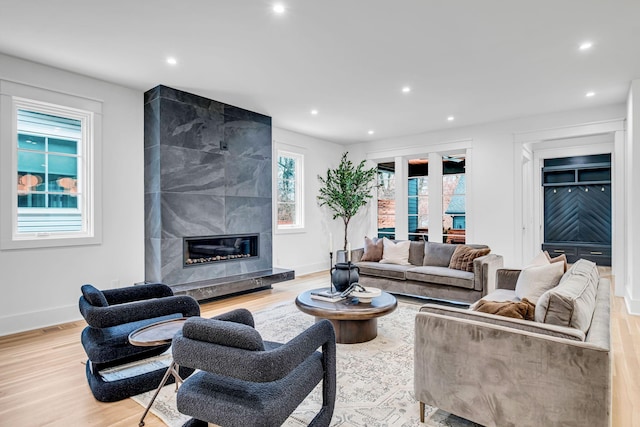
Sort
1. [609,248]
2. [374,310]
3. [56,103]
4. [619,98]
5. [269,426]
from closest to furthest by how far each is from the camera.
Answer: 1. [269,426]
2. [374,310]
3. [56,103]
4. [619,98]
5. [609,248]

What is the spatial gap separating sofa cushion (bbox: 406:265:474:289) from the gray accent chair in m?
3.15

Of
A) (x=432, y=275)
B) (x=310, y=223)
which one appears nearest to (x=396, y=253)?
(x=432, y=275)

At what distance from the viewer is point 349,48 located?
3.44 metres

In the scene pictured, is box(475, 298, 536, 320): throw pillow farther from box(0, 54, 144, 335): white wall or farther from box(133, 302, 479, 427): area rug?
box(0, 54, 144, 335): white wall

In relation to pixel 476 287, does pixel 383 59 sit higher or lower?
higher

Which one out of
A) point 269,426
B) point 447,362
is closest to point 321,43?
point 447,362

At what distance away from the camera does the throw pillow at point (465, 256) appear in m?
4.62

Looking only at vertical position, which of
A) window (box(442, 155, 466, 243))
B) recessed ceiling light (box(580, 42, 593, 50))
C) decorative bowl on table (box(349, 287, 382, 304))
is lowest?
decorative bowl on table (box(349, 287, 382, 304))

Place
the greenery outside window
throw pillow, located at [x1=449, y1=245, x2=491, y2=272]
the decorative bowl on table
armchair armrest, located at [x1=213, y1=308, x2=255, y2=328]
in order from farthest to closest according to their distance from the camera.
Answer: the greenery outside window
throw pillow, located at [x1=449, y1=245, x2=491, y2=272]
the decorative bowl on table
armchair armrest, located at [x1=213, y1=308, x2=255, y2=328]

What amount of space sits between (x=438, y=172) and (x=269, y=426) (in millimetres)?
6160

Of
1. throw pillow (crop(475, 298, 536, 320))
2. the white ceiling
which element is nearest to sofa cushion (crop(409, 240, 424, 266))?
the white ceiling

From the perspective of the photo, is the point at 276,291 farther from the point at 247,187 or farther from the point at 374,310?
the point at 374,310

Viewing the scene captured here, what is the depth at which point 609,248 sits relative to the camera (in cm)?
765

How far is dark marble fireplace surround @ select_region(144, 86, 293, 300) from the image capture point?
177 inches
